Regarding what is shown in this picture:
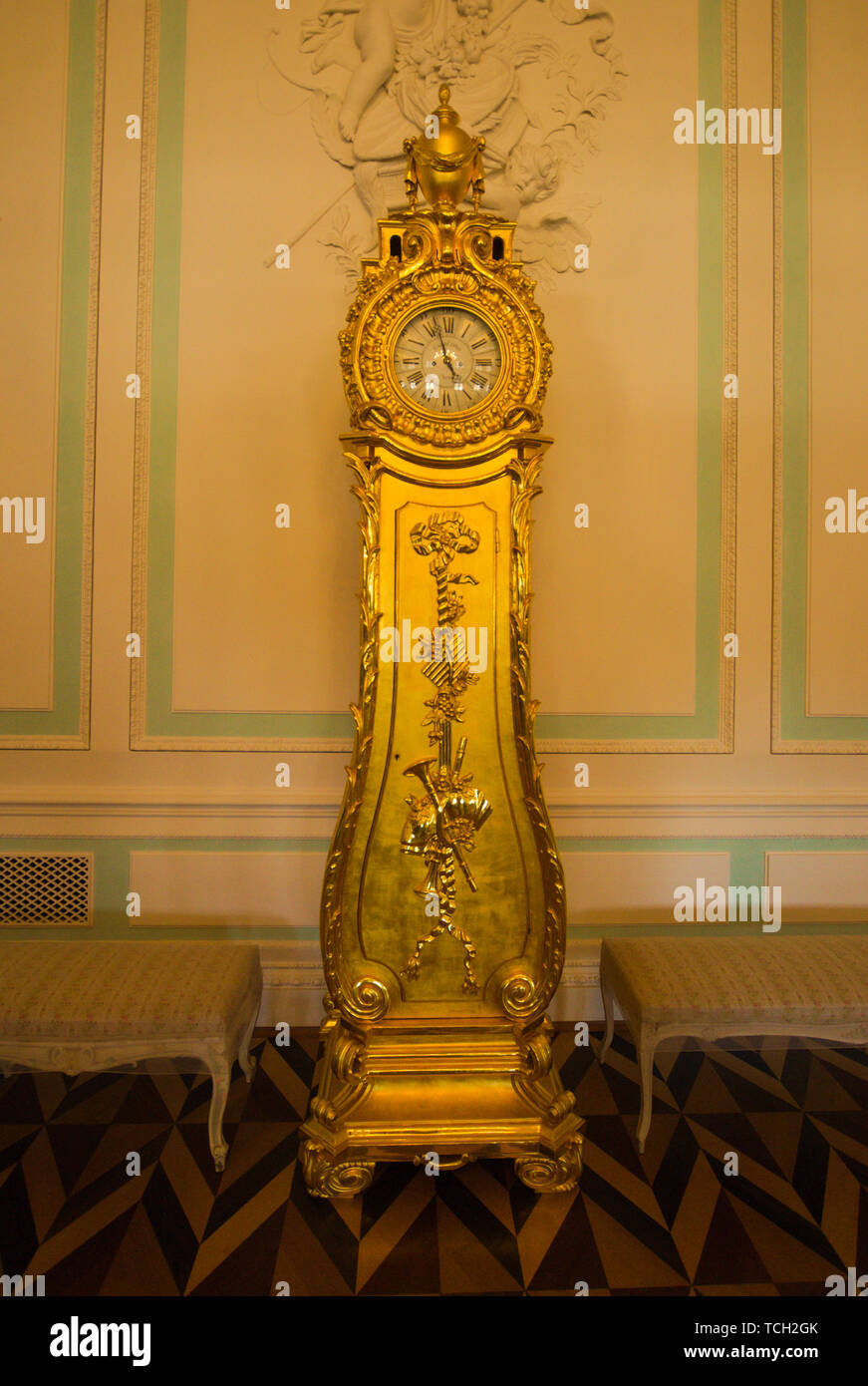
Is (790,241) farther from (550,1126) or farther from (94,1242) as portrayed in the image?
(94,1242)

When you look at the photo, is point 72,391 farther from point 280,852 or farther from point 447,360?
point 280,852

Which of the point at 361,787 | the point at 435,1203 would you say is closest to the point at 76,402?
the point at 361,787

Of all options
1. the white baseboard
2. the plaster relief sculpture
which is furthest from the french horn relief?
the plaster relief sculpture

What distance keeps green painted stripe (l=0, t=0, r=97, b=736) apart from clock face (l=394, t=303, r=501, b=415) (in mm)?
1266

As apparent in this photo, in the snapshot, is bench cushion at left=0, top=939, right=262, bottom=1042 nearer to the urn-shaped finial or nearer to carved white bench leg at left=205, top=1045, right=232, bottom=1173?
carved white bench leg at left=205, top=1045, right=232, bottom=1173

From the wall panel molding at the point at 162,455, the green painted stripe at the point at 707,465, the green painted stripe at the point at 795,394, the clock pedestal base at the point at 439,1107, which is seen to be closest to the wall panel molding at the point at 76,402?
the wall panel molding at the point at 162,455

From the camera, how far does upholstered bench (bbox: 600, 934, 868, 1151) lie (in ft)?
6.00

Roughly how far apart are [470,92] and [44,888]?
293 centimetres

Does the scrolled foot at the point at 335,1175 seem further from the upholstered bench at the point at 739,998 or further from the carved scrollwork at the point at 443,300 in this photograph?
the carved scrollwork at the point at 443,300

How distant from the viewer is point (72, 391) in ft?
7.75

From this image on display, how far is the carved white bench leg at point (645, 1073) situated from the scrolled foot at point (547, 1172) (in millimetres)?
215

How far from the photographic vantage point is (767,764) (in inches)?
96.7

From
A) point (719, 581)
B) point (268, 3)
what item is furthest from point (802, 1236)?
point (268, 3)

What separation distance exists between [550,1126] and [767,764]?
137cm
